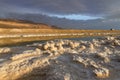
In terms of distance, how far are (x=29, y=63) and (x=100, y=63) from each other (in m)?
4.19

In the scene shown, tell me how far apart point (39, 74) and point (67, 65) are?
1.67 m

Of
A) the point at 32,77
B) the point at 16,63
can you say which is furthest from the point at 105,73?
the point at 16,63

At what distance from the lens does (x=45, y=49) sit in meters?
18.9

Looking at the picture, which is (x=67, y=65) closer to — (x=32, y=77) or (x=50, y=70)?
(x=50, y=70)

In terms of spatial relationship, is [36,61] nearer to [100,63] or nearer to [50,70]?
[50,70]

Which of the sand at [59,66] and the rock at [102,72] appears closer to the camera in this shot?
the rock at [102,72]

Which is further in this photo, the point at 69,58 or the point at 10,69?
the point at 69,58

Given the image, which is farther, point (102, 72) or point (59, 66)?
point (59, 66)

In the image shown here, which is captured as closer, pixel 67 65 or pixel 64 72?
pixel 64 72

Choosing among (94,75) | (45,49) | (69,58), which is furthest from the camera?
(45,49)

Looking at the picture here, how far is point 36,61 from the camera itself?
595 inches

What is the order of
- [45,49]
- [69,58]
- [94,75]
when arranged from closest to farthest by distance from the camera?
1. [94,75]
2. [69,58]
3. [45,49]

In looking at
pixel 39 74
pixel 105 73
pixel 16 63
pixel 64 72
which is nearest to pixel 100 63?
pixel 105 73

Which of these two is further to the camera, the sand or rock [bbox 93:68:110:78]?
the sand
